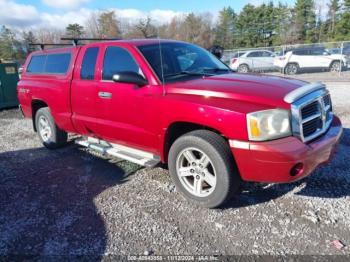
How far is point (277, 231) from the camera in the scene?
3.19m

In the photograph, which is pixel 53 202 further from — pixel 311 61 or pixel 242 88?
pixel 311 61

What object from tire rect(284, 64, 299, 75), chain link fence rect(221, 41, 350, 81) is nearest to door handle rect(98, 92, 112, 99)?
chain link fence rect(221, 41, 350, 81)

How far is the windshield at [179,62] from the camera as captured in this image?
4082mm

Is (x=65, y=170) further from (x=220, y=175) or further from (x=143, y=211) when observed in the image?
(x=220, y=175)

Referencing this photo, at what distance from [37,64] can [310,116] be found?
5.23 meters

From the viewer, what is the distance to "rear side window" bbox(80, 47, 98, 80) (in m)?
4.75

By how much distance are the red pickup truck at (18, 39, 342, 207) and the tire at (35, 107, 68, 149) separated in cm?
73

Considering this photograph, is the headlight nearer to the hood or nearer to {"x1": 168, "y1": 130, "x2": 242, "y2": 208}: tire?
the hood

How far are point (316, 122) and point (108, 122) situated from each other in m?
2.72

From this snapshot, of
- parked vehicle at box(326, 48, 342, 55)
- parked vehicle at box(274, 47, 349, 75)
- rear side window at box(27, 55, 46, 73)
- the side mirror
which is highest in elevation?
rear side window at box(27, 55, 46, 73)

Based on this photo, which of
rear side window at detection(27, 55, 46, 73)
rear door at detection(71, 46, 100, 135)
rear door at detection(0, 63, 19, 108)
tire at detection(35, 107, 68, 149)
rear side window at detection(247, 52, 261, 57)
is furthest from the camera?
rear side window at detection(247, 52, 261, 57)

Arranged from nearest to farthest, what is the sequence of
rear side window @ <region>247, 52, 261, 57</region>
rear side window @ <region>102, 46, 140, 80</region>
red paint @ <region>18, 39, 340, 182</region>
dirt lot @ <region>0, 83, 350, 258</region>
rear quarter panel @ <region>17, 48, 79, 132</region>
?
dirt lot @ <region>0, 83, 350, 258</region> → red paint @ <region>18, 39, 340, 182</region> → rear side window @ <region>102, 46, 140, 80</region> → rear quarter panel @ <region>17, 48, 79, 132</region> → rear side window @ <region>247, 52, 261, 57</region>

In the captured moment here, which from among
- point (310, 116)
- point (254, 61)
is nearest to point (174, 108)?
point (310, 116)

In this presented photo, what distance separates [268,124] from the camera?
3.13m
